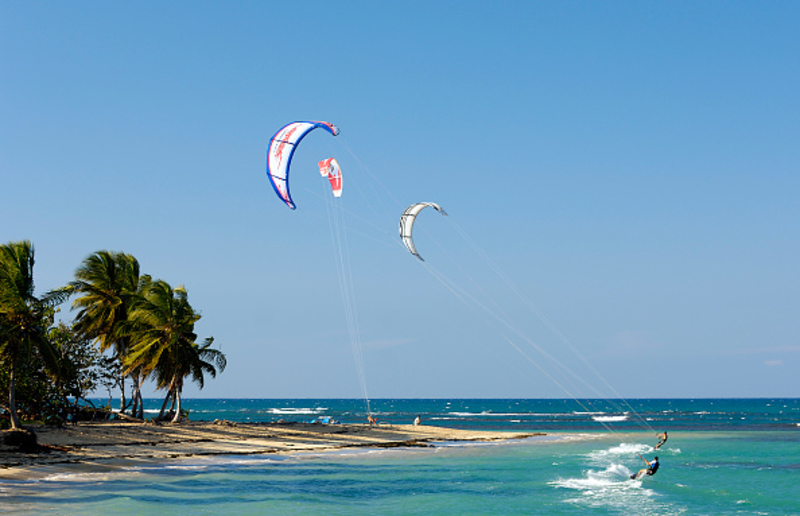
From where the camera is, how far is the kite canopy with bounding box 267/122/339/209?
2588 centimetres

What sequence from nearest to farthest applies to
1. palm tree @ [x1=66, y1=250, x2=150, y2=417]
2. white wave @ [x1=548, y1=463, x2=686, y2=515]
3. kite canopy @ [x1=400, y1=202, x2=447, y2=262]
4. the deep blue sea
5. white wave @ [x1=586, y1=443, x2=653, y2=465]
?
1. the deep blue sea
2. white wave @ [x1=548, y1=463, x2=686, y2=515]
3. kite canopy @ [x1=400, y1=202, x2=447, y2=262]
4. white wave @ [x1=586, y1=443, x2=653, y2=465]
5. palm tree @ [x1=66, y1=250, x2=150, y2=417]

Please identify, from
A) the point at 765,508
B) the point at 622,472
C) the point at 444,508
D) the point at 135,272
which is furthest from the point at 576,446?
the point at 135,272

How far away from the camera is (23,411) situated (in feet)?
109

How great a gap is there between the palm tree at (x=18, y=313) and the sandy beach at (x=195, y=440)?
3.14 metres

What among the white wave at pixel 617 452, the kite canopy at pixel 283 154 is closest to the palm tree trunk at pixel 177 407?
the kite canopy at pixel 283 154

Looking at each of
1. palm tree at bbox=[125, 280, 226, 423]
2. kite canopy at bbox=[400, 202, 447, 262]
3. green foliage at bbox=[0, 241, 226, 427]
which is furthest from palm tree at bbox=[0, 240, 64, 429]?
kite canopy at bbox=[400, 202, 447, 262]

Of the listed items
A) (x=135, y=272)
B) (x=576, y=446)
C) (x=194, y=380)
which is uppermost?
(x=135, y=272)

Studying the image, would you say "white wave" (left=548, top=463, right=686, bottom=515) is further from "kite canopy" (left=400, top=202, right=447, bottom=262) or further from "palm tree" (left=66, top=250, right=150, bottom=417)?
"palm tree" (left=66, top=250, right=150, bottom=417)

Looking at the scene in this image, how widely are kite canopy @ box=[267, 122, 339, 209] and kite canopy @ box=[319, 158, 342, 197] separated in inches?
46.2

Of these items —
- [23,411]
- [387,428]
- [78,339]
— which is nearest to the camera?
[23,411]

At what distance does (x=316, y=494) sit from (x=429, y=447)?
54.4 feet

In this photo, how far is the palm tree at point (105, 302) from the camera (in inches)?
1540

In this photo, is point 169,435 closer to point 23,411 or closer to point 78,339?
point 23,411

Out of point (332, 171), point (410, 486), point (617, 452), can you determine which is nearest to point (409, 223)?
point (332, 171)
